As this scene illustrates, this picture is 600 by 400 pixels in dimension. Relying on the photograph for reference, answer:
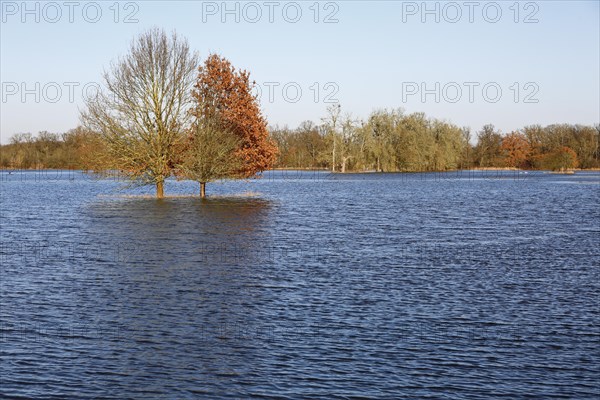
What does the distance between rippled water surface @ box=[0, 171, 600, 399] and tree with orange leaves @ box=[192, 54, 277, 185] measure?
97.5 ft

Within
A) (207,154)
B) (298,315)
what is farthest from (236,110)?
(298,315)

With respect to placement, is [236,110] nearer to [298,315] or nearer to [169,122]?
[169,122]

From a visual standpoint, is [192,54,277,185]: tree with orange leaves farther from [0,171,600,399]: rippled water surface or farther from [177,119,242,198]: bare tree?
[0,171,600,399]: rippled water surface

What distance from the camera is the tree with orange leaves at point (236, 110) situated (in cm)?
6481

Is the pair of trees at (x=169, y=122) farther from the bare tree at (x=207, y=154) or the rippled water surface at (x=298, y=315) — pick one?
the rippled water surface at (x=298, y=315)

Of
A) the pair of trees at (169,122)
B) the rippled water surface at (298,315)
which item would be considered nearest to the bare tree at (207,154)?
the pair of trees at (169,122)

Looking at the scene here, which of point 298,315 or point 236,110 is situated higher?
point 236,110

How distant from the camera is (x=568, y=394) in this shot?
40.4ft

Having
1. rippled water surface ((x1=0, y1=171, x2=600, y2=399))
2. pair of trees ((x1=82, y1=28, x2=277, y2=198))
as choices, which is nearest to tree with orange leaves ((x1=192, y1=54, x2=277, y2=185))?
pair of trees ((x1=82, y1=28, x2=277, y2=198))

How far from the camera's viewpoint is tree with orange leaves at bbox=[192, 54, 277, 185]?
64.8 meters

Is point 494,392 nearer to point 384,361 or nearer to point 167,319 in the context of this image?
point 384,361

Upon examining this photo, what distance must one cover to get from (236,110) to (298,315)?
1975 inches

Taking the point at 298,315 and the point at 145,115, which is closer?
the point at 298,315

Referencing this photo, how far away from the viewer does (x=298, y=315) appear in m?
17.8
